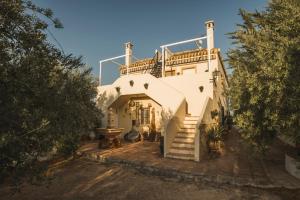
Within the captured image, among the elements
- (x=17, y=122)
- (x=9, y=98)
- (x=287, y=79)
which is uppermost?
(x=287, y=79)

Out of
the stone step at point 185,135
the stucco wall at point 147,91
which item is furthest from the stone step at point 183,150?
the stucco wall at point 147,91

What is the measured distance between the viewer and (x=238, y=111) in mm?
8883

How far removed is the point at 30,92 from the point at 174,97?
36.1ft

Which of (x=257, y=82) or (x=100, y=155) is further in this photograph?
(x=100, y=155)

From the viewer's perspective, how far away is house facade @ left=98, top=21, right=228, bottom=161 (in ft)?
36.6

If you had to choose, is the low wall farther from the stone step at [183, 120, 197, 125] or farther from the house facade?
the stone step at [183, 120, 197, 125]

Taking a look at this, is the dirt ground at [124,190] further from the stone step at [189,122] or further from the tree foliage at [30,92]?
the stone step at [189,122]

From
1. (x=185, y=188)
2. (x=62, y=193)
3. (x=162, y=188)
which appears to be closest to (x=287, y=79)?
(x=185, y=188)

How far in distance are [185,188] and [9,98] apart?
235 inches

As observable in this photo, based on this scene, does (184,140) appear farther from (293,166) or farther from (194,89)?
(293,166)

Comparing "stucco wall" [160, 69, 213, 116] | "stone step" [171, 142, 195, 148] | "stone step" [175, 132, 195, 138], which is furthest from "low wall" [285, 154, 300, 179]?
"stucco wall" [160, 69, 213, 116]

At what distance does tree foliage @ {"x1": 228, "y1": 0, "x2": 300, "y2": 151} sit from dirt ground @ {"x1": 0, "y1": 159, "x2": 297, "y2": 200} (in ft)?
7.68

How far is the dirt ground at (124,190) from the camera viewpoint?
6332 millimetres

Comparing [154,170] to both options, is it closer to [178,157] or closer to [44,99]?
[178,157]
